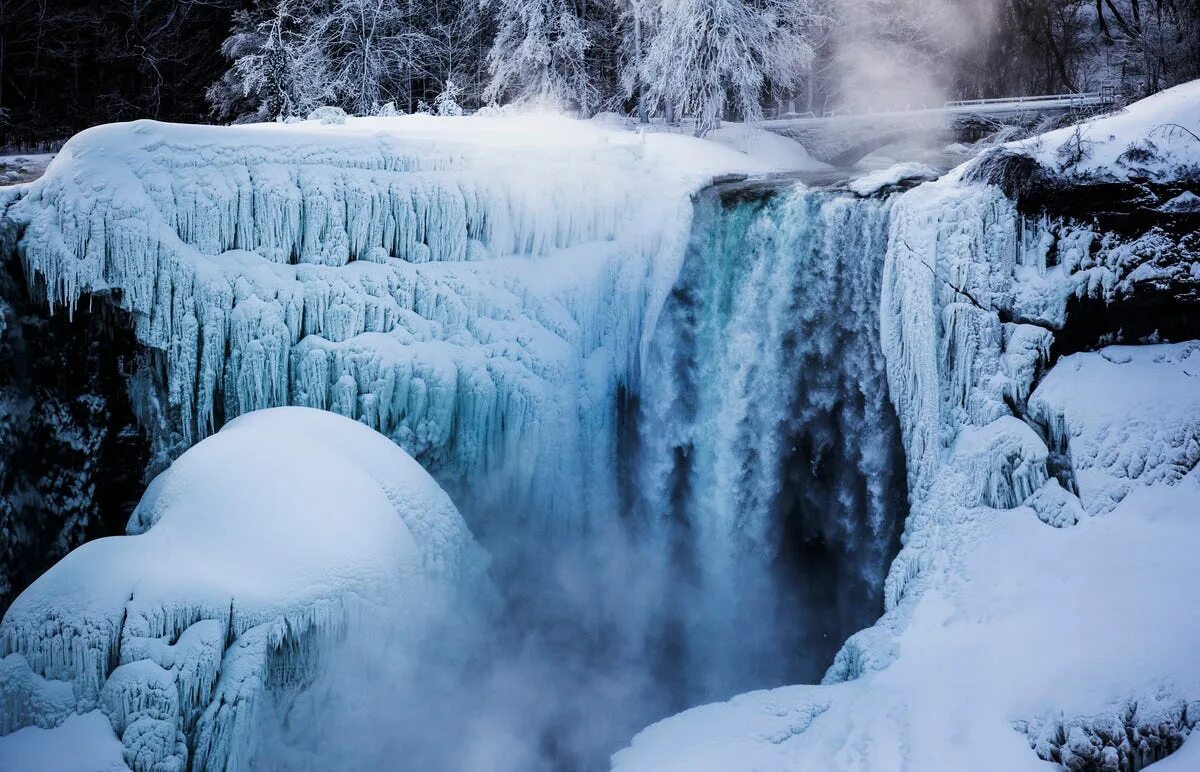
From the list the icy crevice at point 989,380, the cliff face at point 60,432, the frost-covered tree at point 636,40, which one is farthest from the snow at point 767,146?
the cliff face at point 60,432

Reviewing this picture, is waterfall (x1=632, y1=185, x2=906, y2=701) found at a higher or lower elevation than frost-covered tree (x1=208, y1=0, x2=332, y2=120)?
lower

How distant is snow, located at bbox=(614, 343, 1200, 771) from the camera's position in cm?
490

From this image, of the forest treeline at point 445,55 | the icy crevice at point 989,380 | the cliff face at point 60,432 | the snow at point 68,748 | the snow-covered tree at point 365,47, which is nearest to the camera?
the snow at point 68,748

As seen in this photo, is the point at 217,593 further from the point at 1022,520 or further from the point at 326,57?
the point at 326,57

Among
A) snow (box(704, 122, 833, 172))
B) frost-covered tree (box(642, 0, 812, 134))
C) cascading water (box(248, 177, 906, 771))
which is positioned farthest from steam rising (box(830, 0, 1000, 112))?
cascading water (box(248, 177, 906, 771))

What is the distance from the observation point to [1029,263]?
6.64m

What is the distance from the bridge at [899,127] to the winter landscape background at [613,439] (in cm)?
39

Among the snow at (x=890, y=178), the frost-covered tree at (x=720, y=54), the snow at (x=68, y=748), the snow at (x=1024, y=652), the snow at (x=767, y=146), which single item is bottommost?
the snow at (x=68, y=748)

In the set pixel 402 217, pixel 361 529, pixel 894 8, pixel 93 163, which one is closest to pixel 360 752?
pixel 361 529

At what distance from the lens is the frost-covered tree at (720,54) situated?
1177 cm

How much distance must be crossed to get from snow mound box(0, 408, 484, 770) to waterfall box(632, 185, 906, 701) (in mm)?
3660

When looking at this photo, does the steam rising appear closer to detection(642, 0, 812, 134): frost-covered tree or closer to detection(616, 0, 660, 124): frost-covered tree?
detection(616, 0, 660, 124): frost-covered tree

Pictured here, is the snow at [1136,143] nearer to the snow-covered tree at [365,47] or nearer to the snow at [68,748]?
the snow at [68,748]

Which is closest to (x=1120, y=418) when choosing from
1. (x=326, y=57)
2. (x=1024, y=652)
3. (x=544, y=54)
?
(x=1024, y=652)
